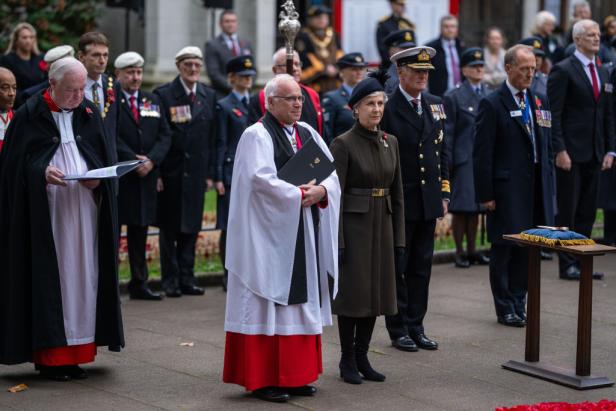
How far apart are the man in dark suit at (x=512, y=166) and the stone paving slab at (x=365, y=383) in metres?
0.49

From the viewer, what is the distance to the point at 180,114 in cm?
1177

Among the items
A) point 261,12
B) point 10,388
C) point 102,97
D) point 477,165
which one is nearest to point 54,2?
point 261,12

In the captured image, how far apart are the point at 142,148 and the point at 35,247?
3216 mm

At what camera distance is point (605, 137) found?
12594mm

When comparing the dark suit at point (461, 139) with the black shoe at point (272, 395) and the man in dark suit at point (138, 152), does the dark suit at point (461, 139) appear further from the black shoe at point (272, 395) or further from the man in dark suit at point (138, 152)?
the black shoe at point (272, 395)

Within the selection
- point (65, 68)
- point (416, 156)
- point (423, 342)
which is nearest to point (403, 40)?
point (416, 156)

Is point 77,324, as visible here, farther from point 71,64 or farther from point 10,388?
point 71,64

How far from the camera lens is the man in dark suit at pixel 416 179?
9344 millimetres

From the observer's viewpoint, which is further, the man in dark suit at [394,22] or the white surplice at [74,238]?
the man in dark suit at [394,22]

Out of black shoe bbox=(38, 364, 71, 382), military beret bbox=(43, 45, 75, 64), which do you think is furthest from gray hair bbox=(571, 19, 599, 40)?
black shoe bbox=(38, 364, 71, 382)

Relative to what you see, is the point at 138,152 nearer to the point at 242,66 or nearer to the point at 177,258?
the point at 177,258

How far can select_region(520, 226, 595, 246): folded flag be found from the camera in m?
8.40

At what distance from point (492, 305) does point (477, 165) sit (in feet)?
5.09

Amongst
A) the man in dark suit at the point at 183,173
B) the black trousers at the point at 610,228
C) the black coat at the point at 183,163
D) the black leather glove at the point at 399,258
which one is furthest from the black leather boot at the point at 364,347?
the black trousers at the point at 610,228
